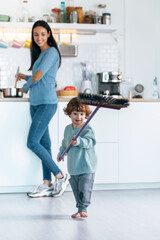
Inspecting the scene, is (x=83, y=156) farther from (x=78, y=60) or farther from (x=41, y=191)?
(x=78, y=60)

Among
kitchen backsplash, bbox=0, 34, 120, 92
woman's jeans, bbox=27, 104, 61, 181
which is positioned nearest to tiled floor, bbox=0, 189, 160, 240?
woman's jeans, bbox=27, 104, 61, 181

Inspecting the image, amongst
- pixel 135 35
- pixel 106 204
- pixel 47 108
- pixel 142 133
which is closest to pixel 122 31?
pixel 135 35

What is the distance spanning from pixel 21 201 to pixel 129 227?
43.0 inches

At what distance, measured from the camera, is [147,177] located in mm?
Result: 3965

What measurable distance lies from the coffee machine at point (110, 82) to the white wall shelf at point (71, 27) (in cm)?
51

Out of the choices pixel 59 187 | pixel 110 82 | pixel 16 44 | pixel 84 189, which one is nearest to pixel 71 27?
pixel 16 44

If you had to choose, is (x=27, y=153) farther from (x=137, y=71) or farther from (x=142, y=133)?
(x=137, y=71)

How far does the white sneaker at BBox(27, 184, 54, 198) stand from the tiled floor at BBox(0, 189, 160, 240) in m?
0.06

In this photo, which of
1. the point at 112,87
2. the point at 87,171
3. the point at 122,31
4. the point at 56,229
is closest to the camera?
the point at 56,229

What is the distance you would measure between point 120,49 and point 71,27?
673 millimetres

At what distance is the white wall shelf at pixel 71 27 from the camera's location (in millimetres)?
4691

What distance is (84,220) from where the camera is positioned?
278 centimetres

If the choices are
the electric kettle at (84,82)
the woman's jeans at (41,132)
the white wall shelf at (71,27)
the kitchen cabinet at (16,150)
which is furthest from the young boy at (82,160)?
the white wall shelf at (71,27)

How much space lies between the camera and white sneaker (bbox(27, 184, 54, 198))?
358 cm
